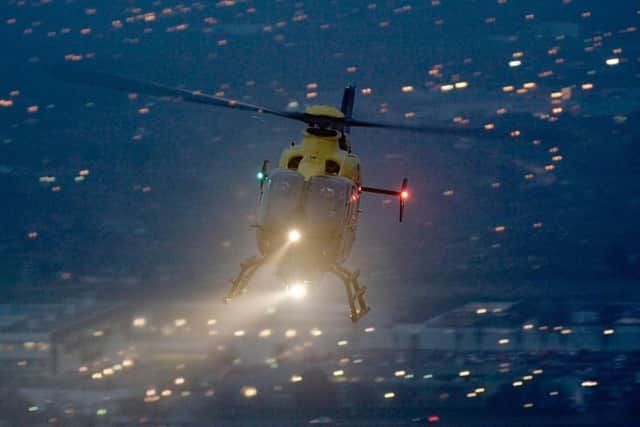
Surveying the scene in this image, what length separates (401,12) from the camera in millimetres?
128625

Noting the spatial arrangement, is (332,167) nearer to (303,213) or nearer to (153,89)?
(303,213)

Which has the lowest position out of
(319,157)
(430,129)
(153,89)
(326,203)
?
(326,203)

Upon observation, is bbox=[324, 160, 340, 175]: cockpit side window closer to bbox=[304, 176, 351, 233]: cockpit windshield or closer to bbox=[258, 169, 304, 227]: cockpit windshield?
bbox=[304, 176, 351, 233]: cockpit windshield

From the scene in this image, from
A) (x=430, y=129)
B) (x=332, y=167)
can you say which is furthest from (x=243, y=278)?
(x=430, y=129)

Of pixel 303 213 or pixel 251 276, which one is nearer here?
pixel 303 213

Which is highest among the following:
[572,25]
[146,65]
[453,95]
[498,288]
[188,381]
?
[572,25]

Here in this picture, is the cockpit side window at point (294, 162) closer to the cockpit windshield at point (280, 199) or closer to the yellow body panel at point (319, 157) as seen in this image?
the yellow body panel at point (319, 157)

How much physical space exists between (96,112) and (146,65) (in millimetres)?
10024

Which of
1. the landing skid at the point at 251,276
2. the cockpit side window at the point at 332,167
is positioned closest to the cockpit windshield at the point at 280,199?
the landing skid at the point at 251,276

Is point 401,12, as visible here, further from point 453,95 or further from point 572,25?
point 453,95

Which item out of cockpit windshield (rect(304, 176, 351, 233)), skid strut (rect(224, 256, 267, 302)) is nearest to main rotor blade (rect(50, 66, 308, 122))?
cockpit windshield (rect(304, 176, 351, 233))

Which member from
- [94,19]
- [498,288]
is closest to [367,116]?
[498,288]

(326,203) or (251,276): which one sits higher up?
(326,203)

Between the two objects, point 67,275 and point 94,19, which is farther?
point 94,19
